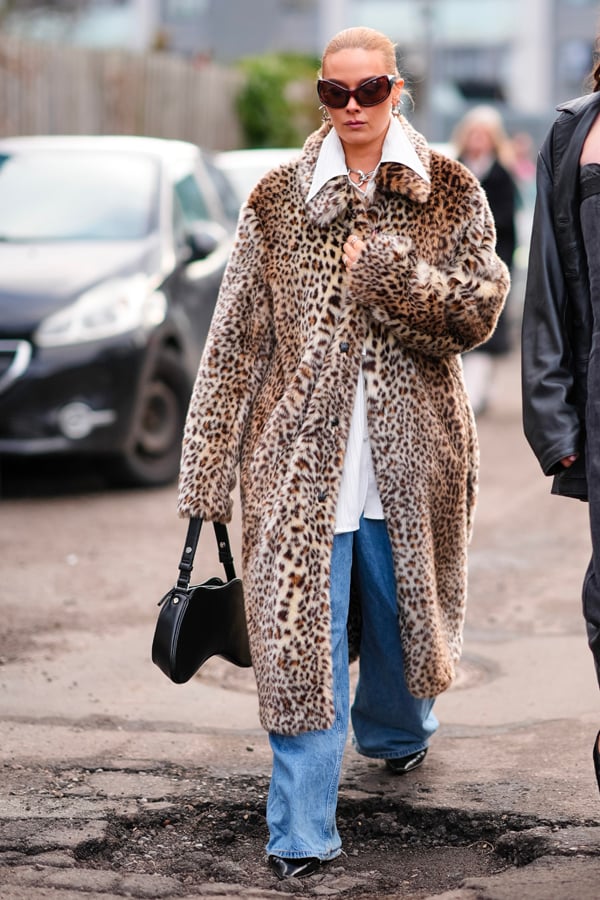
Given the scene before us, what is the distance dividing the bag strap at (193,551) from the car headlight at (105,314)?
170 inches

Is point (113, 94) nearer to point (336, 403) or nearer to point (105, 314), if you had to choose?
point (105, 314)

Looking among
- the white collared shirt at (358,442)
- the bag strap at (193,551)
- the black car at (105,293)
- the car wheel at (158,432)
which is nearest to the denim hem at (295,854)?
the bag strap at (193,551)

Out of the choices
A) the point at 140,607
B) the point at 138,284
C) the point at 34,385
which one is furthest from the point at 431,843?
the point at 138,284

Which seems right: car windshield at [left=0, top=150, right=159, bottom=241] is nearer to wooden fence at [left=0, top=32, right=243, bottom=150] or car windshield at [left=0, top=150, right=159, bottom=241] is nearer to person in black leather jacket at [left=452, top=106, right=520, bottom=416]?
person in black leather jacket at [left=452, top=106, right=520, bottom=416]

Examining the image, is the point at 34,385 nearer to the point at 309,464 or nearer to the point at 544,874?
the point at 309,464

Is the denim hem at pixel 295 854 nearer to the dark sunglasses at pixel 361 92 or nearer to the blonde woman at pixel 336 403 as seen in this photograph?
the blonde woman at pixel 336 403

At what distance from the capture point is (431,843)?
398 cm

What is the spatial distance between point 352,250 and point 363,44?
0.52 m

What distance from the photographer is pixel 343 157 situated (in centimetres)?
391

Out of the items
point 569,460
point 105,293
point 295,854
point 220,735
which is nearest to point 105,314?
point 105,293

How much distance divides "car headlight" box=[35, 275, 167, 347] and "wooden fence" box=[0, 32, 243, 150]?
8.66 m

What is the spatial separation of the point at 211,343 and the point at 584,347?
97 centimetres

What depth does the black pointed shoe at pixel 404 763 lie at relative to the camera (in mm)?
4410

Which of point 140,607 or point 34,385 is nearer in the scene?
point 140,607
